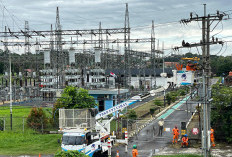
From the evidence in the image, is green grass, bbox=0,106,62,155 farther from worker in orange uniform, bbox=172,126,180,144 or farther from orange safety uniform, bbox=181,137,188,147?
orange safety uniform, bbox=181,137,188,147

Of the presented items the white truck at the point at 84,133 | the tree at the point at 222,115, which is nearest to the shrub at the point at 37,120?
the white truck at the point at 84,133

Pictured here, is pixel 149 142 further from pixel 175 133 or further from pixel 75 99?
pixel 75 99

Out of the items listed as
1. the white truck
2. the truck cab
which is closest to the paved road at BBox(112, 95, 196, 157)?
the white truck

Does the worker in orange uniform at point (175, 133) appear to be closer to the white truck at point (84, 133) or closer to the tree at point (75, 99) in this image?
the white truck at point (84, 133)

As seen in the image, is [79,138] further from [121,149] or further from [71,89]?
[71,89]

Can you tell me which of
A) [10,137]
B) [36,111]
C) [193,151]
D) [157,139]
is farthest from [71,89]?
[193,151]

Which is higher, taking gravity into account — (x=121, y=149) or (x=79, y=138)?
(x=79, y=138)

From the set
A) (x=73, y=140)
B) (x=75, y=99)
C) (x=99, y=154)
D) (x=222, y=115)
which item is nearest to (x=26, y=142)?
(x=75, y=99)
